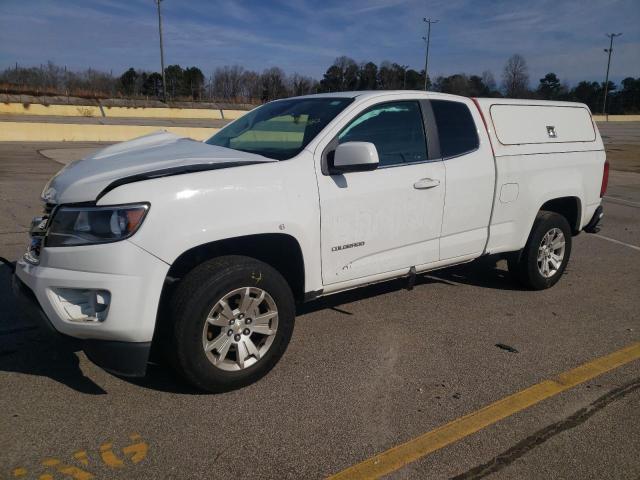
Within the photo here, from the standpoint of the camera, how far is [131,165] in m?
3.42

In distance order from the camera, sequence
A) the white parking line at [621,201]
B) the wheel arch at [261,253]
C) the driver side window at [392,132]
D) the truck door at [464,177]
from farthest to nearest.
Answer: the white parking line at [621,201], the truck door at [464,177], the driver side window at [392,132], the wheel arch at [261,253]

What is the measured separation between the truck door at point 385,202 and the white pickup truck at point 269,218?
0.04 ft

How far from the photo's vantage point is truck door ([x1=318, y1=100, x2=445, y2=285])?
12.5 ft

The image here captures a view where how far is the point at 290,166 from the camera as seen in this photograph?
142 inches

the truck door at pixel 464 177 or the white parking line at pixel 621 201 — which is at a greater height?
the truck door at pixel 464 177

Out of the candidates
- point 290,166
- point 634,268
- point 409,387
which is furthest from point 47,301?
point 634,268

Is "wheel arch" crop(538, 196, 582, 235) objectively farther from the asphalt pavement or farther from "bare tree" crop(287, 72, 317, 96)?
"bare tree" crop(287, 72, 317, 96)

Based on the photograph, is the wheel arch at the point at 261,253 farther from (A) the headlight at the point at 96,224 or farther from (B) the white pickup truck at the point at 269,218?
(A) the headlight at the point at 96,224

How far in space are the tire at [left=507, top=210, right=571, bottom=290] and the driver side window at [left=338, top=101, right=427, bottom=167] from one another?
1703 millimetres

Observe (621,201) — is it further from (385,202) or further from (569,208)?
(385,202)

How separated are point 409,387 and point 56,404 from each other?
7.06ft

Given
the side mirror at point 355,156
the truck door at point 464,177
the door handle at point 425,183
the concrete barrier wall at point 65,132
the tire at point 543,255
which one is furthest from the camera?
the concrete barrier wall at point 65,132

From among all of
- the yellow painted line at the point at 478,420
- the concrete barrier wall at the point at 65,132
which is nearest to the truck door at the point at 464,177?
the yellow painted line at the point at 478,420

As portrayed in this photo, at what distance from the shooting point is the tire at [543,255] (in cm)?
538
